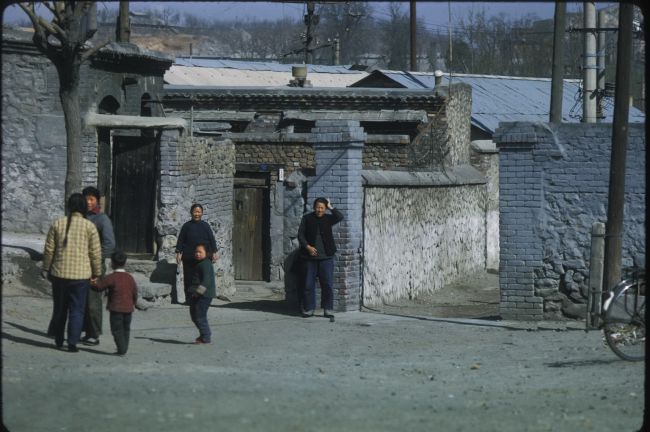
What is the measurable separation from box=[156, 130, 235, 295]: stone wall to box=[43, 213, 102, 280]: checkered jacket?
5803mm

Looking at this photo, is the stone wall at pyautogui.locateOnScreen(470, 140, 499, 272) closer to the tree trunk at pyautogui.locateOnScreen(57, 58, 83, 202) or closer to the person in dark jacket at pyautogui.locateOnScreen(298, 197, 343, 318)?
the person in dark jacket at pyautogui.locateOnScreen(298, 197, 343, 318)

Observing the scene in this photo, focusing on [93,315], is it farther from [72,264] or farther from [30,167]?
[30,167]

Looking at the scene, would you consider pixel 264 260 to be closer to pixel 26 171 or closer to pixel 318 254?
pixel 26 171

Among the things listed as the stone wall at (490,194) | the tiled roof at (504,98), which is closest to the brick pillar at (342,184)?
the stone wall at (490,194)

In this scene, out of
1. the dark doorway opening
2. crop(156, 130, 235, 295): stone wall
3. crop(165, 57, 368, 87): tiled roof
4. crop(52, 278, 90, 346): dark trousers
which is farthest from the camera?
crop(165, 57, 368, 87): tiled roof

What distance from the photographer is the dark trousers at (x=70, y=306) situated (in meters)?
10.5

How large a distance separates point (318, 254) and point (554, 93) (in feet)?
37.8

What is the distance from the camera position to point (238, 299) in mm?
18562

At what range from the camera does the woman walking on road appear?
10.5 meters

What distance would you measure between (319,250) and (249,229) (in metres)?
7.77

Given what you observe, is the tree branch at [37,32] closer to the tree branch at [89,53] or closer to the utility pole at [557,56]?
the tree branch at [89,53]

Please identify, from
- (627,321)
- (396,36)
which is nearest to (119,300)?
(627,321)

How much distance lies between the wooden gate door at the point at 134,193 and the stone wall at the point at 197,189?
1.26 feet

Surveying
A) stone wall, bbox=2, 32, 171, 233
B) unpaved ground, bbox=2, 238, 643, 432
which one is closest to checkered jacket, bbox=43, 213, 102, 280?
unpaved ground, bbox=2, 238, 643, 432
